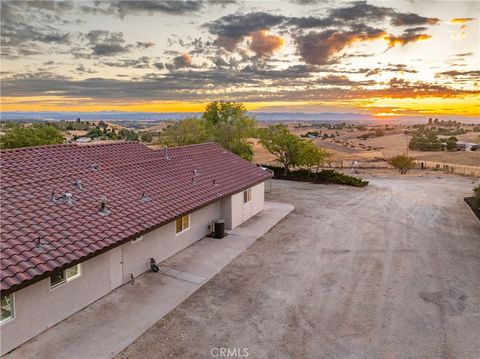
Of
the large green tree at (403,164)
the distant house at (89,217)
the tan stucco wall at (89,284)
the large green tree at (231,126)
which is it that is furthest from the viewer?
the large green tree at (403,164)

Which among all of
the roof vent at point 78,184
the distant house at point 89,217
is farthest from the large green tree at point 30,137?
the roof vent at point 78,184

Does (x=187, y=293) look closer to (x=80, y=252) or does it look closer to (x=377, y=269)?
(x=80, y=252)

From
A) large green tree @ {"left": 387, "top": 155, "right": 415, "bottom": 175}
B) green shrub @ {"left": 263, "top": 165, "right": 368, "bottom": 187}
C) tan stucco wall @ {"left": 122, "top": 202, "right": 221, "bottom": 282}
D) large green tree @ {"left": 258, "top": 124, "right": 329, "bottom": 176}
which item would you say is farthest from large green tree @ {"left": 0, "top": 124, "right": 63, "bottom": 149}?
large green tree @ {"left": 387, "top": 155, "right": 415, "bottom": 175}

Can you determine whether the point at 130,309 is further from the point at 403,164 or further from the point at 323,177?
the point at 403,164

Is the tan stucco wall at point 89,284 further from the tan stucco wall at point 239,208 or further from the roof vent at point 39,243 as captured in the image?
the tan stucco wall at point 239,208

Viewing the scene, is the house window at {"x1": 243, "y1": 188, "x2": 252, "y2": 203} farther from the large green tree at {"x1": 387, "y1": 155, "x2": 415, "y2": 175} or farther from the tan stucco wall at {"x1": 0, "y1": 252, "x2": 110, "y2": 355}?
the large green tree at {"x1": 387, "y1": 155, "x2": 415, "y2": 175}

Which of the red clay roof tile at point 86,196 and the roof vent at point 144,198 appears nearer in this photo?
the red clay roof tile at point 86,196
